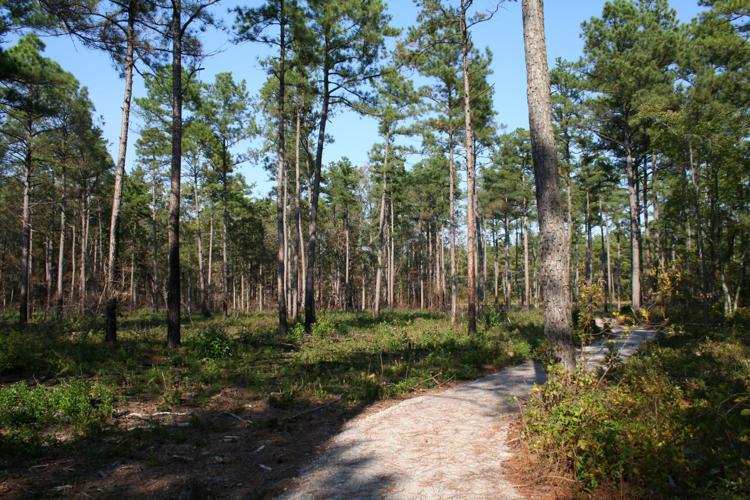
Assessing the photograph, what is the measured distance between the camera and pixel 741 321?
1387cm

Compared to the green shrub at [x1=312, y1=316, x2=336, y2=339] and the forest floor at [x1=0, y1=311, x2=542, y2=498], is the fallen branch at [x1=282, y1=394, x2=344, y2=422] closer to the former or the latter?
the forest floor at [x1=0, y1=311, x2=542, y2=498]

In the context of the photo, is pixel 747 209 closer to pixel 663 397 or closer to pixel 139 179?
pixel 663 397

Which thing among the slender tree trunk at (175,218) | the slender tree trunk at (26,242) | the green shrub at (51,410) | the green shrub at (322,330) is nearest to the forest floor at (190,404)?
the green shrub at (51,410)

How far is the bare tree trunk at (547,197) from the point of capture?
5203mm

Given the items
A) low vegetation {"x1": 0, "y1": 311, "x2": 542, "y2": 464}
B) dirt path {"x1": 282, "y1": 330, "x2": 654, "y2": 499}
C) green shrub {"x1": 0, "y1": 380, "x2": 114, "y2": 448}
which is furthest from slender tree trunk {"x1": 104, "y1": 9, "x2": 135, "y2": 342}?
dirt path {"x1": 282, "y1": 330, "x2": 654, "y2": 499}

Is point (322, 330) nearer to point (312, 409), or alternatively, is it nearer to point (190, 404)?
point (190, 404)

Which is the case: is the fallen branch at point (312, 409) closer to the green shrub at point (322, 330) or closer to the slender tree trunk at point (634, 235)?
the green shrub at point (322, 330)

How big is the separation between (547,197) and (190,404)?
6.60m

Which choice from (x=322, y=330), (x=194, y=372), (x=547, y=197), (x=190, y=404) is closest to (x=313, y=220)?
(x=322, y=330)

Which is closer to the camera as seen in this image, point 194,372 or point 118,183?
point 194,372

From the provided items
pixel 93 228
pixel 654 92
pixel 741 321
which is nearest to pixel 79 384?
pixel 741 321

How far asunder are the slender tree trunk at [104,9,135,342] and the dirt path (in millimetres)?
8778

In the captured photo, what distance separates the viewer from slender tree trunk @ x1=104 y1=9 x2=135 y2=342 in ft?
37.7

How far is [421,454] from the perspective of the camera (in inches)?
188
